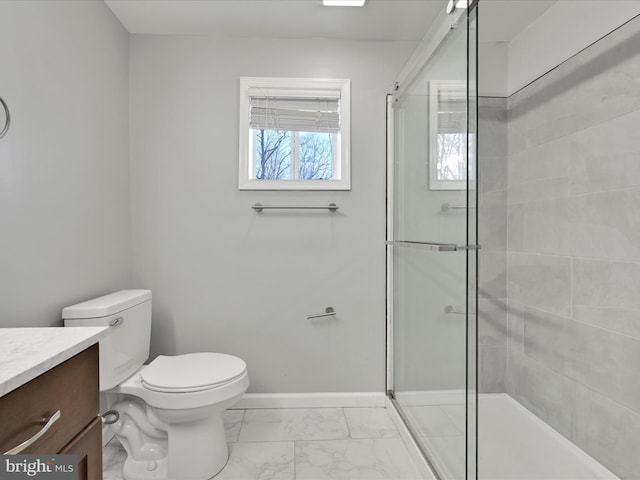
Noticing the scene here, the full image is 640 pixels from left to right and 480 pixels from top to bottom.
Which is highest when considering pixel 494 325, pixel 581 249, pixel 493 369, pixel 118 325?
pixel 581 249

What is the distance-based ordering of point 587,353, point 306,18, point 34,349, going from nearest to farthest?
point 34,349 < point 587,353 < point 306,18

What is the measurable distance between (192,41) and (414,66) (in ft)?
4.46

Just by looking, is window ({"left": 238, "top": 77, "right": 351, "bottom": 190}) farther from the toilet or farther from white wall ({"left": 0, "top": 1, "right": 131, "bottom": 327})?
the toilet

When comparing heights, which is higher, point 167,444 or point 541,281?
point 541,281

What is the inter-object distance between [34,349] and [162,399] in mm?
836

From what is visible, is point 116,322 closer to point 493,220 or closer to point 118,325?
point 118,325

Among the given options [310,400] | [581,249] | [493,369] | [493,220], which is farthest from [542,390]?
[310,400]

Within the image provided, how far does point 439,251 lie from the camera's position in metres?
1.50

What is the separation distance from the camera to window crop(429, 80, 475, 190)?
1.28 metres

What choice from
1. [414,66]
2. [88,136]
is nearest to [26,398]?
[88,136]

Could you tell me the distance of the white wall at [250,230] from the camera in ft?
7.32

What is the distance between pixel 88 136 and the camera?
1.79m

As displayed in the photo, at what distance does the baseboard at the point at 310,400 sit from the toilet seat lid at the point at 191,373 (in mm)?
541

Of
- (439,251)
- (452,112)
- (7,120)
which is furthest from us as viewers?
(439,251)
